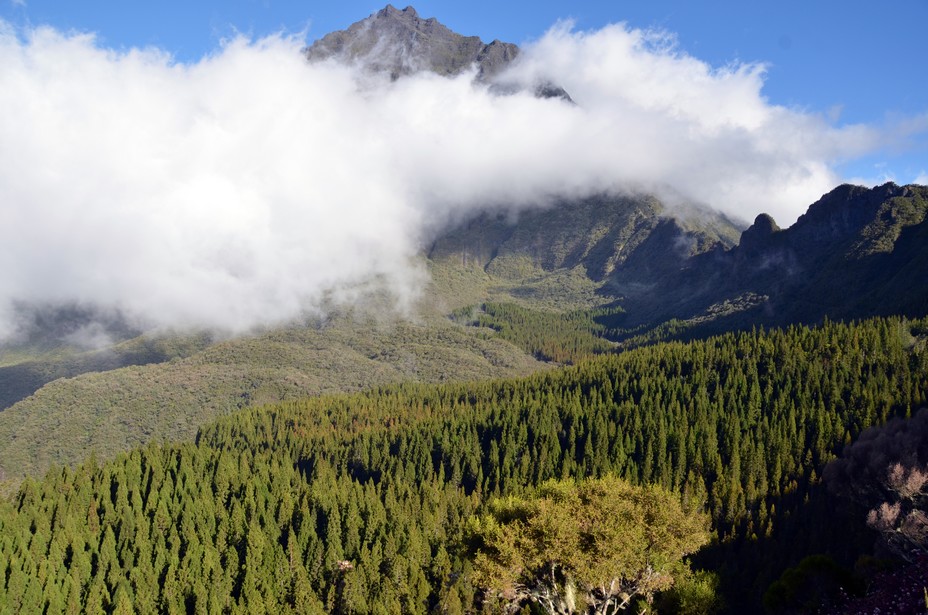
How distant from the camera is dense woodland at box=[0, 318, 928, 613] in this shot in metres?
104

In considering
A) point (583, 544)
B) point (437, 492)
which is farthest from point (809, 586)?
point (437, 492)

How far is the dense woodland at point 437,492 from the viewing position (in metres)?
104

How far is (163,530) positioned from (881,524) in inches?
4508

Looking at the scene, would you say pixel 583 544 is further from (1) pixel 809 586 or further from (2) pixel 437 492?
(2) pixel 437 492

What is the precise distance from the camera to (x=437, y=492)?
490 feet

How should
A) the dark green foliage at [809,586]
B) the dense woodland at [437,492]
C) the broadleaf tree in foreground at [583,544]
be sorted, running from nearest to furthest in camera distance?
the broadleaf tree in foreground at [583,544]
the dark green foliage at [809,586]
the dense woodland at [437,492]

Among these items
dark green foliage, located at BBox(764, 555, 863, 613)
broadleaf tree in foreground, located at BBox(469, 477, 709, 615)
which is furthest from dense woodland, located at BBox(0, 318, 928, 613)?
dark green foliage, located at BBox(764, 555, 863, 613)

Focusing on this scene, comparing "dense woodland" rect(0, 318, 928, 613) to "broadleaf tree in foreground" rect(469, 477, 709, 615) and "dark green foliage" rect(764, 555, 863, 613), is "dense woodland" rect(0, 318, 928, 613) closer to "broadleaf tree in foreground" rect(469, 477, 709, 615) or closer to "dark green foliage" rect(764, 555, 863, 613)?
"broadleaf tree in foreground" rect(469, 477, 709, 615)

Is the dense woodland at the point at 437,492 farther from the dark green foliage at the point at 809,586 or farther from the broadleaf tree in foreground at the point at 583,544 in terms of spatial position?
the dark green foliage at the point at 809,586

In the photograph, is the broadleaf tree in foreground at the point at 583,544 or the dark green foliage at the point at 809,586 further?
the dark green foliage at the point at 809,586

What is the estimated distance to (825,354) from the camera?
178 m

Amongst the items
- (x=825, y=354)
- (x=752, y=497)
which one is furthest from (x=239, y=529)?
(x=825, y=354)

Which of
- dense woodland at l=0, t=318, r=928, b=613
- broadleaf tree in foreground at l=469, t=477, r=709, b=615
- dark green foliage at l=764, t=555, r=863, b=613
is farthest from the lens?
dense woodland at l=0, t=318, r=928, b=613

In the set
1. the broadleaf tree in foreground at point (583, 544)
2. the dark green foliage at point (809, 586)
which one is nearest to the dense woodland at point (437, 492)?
the broadleaf tree in foreground at point (583, 544)
